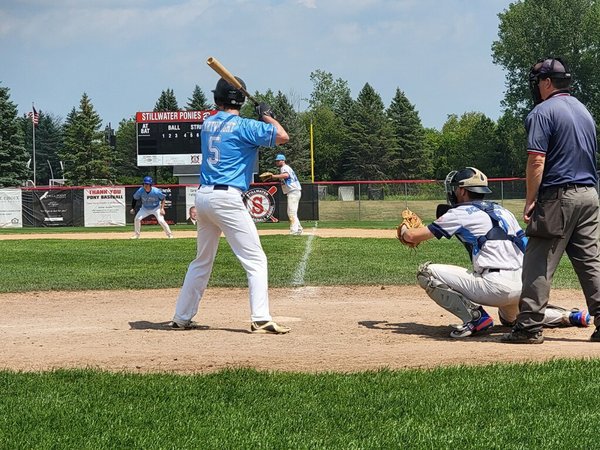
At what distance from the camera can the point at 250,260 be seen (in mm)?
7246

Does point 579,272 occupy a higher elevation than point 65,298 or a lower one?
higher

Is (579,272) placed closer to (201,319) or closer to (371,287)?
A: (201,319)

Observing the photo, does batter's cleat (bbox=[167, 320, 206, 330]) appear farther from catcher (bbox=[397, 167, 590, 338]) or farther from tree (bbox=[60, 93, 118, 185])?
tree (bbox=[60, 93, 118, 185])

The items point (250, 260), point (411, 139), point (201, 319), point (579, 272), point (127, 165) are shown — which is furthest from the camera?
point (127, 165)

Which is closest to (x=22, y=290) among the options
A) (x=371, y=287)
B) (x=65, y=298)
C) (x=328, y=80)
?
(x=65, y=298)

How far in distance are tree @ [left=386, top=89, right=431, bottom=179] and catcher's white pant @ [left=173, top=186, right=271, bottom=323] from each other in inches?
3307

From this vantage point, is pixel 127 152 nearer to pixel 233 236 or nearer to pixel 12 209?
pixel 12 209

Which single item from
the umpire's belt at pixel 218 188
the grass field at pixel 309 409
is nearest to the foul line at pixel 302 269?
the umpire's belt at pixel 218 188

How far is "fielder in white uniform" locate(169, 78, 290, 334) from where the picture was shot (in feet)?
23.2

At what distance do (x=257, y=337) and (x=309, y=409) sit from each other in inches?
101

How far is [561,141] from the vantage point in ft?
20.6

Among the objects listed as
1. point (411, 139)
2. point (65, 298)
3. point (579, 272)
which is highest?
point (411, 139)

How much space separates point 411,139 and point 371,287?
82997 mm

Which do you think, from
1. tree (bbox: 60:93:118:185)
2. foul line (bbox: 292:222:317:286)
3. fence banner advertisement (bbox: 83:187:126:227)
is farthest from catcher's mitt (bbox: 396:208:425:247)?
tree (bbox: 60:93:118:185)
